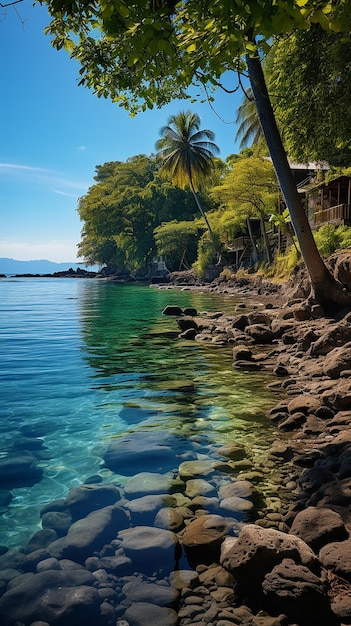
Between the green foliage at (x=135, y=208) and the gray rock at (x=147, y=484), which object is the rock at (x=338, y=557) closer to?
the gray rock at (x=147, y=484)

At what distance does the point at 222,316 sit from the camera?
1856cm

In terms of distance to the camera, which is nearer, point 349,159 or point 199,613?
point 199,613

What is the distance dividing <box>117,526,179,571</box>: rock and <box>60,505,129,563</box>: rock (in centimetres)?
12

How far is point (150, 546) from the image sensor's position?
334 centimetres

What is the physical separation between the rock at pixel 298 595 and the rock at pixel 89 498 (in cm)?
181

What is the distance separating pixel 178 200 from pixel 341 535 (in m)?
62.5

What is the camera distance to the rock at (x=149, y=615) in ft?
8.59

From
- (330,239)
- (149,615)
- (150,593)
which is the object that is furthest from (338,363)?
(330,239)

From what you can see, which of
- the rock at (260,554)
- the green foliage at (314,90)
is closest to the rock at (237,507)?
the rock at (260,554)

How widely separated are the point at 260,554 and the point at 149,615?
2.51ft

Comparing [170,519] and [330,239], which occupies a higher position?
[330,239]

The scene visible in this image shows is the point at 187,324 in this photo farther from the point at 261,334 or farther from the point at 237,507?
the point at 237,507

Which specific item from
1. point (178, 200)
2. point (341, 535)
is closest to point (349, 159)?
point (341, 535)

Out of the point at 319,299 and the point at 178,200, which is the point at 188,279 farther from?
the point at 319,299
